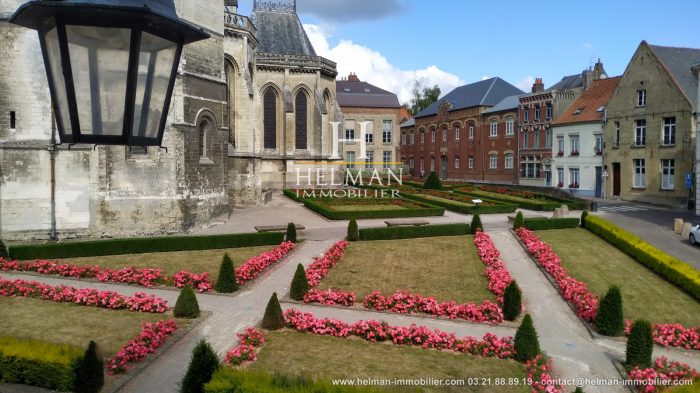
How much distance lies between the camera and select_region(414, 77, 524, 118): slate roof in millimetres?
51750

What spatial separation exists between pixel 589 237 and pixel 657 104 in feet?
54.1

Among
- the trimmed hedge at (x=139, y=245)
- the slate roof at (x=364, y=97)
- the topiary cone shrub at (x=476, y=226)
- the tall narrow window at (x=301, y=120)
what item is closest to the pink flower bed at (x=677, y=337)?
the topiary cone shrub at (x=476, y=226)

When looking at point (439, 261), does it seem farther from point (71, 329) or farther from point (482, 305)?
point (71, 329)

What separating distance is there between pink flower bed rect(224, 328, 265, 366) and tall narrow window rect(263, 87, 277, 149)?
27.9 metres

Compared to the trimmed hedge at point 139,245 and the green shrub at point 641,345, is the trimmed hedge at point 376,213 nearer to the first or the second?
the trimmed hedge at point 139,245

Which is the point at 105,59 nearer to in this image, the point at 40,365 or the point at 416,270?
the point at 40,365

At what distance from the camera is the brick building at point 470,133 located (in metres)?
49.1

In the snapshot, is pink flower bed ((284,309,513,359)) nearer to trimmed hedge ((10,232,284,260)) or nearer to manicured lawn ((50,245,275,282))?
manicured lawn ((50,245,275,282))

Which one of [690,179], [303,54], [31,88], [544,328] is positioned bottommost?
[544,328]

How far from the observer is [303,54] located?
38406mm

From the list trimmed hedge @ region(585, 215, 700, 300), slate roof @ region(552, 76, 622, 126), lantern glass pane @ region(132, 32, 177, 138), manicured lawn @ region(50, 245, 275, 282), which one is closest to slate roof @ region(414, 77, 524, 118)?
slate roof @ region(552, 76, 622, 126)

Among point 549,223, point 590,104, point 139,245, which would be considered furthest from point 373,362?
point 590,104

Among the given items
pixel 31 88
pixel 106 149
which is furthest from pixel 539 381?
pixel 31 88

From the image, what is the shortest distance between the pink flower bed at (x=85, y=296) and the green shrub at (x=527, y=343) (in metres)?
7.69
